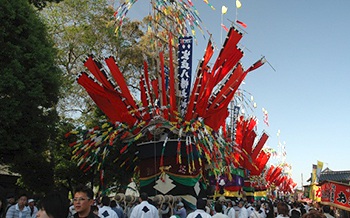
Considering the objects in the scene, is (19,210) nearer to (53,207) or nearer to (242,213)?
(242,213)

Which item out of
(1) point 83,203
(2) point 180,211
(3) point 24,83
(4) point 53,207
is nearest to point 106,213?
(2) point 180,211

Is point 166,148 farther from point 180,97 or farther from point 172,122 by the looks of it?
point 180,97

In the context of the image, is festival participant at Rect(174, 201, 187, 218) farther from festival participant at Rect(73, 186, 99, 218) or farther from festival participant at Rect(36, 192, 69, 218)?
festival participant at Rect(36, 192, 69, 218)

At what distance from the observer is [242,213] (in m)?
14.0

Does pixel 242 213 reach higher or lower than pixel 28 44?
lower

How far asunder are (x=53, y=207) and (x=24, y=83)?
1321cm

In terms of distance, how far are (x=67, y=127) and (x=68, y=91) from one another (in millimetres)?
2421

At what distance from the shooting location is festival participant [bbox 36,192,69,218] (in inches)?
134

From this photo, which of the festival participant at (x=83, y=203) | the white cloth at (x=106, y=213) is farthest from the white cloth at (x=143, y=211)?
the festival participant at (x=83, y=203)

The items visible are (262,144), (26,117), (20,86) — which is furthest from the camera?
(262,144)

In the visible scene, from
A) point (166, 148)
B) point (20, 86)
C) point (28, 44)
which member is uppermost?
point (28, 44)

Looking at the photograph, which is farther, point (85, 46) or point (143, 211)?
point (85, 46)

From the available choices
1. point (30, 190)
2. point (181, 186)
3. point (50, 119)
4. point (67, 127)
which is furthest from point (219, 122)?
point (30, 190)

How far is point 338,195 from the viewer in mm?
9938
